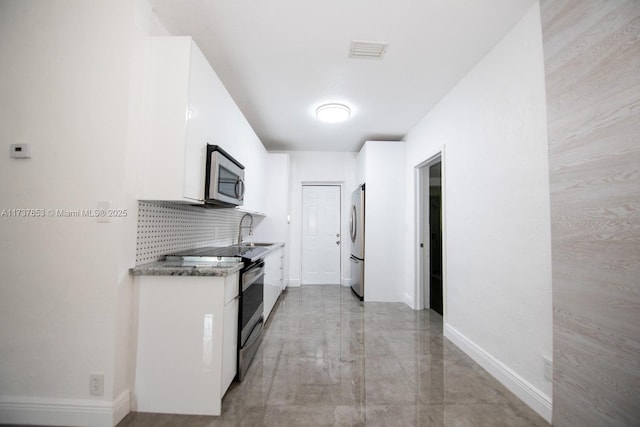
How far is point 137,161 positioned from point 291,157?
12.2 feet

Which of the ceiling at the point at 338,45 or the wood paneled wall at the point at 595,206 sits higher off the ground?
the ceiling at the point at 338,45

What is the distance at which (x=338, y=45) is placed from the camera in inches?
83.6

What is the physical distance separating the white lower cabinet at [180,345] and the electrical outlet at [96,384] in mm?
165

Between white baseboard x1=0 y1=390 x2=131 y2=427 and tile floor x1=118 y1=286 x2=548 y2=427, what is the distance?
0.13 meters

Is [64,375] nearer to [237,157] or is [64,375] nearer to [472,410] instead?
[237,157]

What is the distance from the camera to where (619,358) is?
3.67 feet

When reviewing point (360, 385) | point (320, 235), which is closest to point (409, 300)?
point (320, 235)

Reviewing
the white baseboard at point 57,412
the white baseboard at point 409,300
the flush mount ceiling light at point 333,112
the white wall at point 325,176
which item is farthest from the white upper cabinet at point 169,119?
the white wall at point 325,176

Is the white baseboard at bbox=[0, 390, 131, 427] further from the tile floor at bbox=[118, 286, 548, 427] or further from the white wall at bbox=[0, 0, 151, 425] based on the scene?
the tile floor at bbox=[118, 286, 548, 427]

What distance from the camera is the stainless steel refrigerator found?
415 cm

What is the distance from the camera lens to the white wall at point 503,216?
1.66 metres

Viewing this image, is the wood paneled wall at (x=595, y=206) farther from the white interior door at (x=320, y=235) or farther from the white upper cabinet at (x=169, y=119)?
the white interior door at (x=320, y=235)

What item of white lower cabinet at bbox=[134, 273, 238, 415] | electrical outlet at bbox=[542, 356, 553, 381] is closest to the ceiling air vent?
white lower cabinet at bbox=[134, 273, 238, 415]

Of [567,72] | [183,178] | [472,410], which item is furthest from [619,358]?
[183,178]
